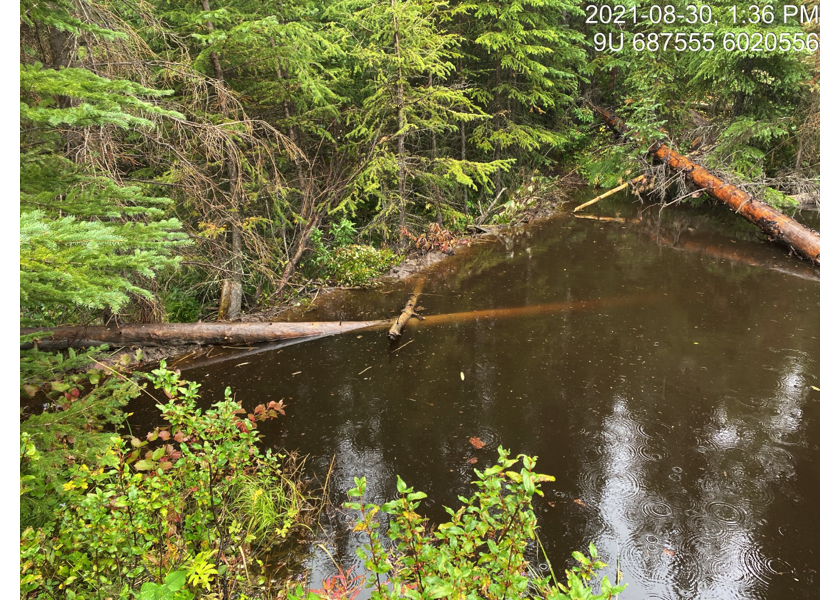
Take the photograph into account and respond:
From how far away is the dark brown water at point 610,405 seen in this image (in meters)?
3.91

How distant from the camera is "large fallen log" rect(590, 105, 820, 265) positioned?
363 inches

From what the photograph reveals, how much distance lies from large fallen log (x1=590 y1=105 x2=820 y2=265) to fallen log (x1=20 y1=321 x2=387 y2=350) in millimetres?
7490

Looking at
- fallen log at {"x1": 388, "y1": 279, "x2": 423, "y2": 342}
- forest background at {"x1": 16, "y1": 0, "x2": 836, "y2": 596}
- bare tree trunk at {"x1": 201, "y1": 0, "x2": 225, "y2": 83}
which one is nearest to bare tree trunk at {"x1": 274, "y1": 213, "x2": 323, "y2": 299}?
forest background at {"x1": 16, "y1": 0, "x2": 836, "y2": 596}

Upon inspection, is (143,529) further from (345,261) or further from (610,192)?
(610,192)

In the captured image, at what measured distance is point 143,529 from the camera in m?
2.96

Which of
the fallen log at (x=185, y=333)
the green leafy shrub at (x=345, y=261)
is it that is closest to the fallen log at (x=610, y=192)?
the green leafy shrub at (x=345, y=261)

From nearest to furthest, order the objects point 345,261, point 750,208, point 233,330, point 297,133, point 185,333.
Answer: point 185,333 → point 233,330 → point 345,261 → point 750,208 → point 297,133

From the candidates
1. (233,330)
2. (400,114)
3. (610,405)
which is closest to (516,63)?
(400,114)

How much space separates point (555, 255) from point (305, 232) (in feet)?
16.0

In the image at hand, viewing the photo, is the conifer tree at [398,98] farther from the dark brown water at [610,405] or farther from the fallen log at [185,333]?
the fallen log at [185,333]

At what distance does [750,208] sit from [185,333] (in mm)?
10608

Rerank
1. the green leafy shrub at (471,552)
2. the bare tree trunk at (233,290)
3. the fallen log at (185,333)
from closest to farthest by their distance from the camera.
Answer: the green leafy shrub at (471,552), the fallen log at (185,333), the bare tree trunk at (233,290)

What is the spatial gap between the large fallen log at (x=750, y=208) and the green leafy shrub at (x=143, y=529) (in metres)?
9.64

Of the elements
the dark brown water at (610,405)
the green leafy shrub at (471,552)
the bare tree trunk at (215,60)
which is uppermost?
the bare tree trunk at (215,60)
